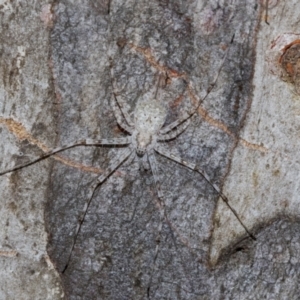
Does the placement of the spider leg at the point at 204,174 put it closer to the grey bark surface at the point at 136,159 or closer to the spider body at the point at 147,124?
the grey bark surface at the point at 136,159

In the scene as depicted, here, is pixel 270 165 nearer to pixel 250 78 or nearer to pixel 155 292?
pixel 250 78

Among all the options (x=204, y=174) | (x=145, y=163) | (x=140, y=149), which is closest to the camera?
(x=204, y=174)

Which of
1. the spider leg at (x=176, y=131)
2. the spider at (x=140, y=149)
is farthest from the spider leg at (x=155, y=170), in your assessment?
the spider leg at (x=176, y=131)

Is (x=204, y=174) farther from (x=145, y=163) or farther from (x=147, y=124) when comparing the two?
(x=147, y=124)

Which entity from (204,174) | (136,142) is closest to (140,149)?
(136,142)

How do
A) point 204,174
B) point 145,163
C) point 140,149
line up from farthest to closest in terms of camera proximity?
point 140,149 < point 145,163 < point 204,174

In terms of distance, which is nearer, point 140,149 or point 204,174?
point 204,174

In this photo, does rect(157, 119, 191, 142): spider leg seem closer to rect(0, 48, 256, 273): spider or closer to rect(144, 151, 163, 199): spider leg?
rect(0, 48, 256, 273): spider

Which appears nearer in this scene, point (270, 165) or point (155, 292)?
point (155, 292)

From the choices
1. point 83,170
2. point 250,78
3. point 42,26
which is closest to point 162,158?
point 83,170
